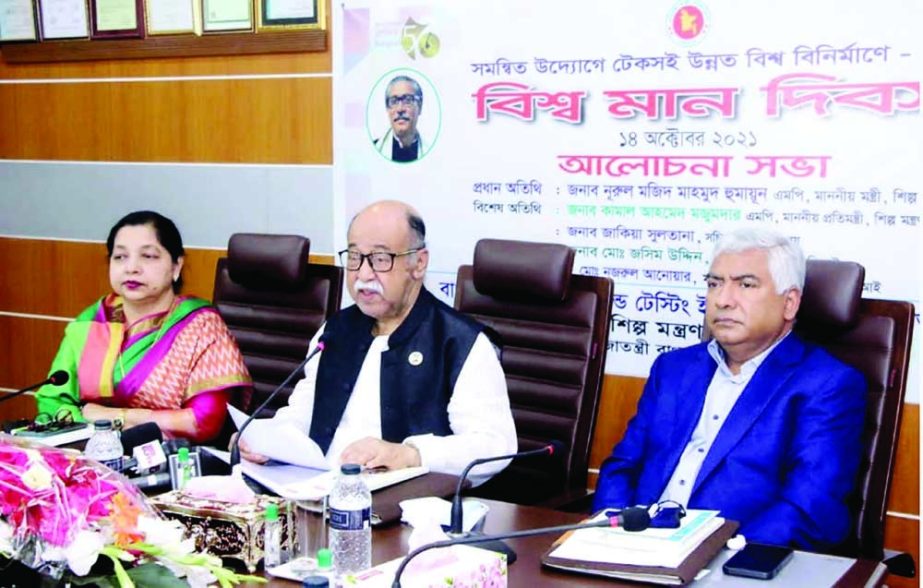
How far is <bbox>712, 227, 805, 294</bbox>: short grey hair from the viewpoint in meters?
2.70

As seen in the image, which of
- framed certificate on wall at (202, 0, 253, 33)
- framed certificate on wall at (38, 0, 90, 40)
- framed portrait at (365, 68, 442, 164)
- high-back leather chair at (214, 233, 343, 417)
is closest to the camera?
high-back leather chair at (214, 233, 343, 417)

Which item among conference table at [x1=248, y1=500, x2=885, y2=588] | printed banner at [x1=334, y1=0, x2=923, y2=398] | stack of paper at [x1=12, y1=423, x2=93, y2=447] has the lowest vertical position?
conference table at [x1=248, y1=500, x2=885, y2=588]

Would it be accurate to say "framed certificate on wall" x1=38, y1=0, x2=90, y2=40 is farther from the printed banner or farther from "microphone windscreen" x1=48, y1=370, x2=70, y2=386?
"microphone windscreen" x1=48, y1=370, x2=70, y2=386

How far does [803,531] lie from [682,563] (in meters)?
0.74

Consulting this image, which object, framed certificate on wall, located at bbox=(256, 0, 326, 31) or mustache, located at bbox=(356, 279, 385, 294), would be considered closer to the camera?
mustache, located at bbox=(356, 279, 385, 294)

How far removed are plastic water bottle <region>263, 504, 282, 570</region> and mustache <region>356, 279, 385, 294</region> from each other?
1002 millimetres

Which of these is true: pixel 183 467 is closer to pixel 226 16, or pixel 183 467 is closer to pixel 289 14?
pixel 289 14

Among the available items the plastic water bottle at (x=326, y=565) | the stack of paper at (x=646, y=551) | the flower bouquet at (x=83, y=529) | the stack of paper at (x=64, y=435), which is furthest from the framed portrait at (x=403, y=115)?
the flower bouquet at (x=83, y=529)

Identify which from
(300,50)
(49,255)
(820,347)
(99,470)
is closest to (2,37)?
(49,255)

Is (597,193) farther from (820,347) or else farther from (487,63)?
(820,347)

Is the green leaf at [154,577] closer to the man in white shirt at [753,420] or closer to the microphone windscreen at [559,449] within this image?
the man in white shirt at [753,420]

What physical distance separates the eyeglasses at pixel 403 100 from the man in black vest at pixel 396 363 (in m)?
1.29

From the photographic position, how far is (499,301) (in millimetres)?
3207

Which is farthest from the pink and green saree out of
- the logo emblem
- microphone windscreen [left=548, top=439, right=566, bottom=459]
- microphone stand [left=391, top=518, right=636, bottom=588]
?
the logo emblem
